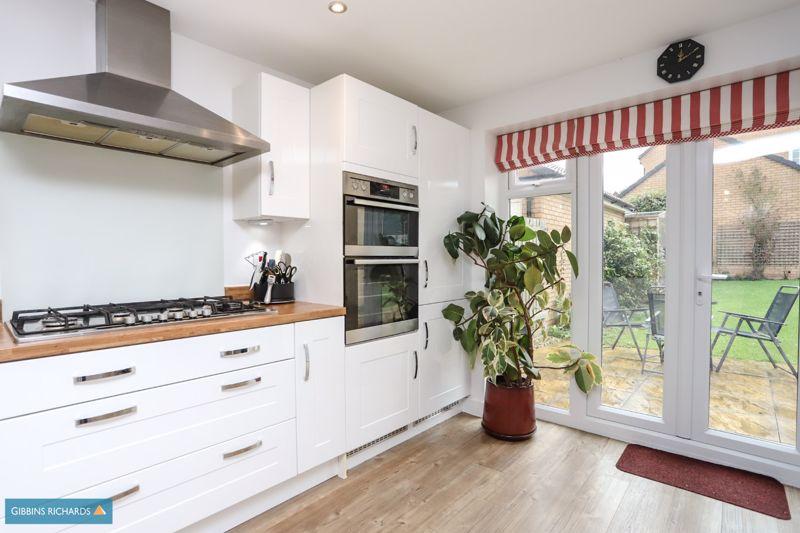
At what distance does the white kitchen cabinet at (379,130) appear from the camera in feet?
7.34

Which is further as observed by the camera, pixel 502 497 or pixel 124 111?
pixel 502 497

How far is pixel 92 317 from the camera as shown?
169cm

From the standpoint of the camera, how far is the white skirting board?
5.78 ft

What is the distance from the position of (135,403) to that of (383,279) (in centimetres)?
139

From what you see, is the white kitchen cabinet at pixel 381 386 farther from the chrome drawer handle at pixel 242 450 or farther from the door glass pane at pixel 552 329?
the door glass pane at pixel 552 329

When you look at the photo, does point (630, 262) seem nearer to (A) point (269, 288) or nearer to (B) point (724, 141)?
(B) point (724, 141)

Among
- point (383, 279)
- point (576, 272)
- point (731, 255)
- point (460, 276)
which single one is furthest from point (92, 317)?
point (731, 255)

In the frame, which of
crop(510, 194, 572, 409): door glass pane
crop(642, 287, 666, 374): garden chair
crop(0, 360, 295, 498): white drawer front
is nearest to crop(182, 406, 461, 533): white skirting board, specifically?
crop(0, 360, 295, 498): white drawer front

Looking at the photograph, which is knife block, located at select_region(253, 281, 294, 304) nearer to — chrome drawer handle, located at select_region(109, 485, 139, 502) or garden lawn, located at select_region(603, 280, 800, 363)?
chrome drawer handle, located at select_region(109, 485, 139, 502)

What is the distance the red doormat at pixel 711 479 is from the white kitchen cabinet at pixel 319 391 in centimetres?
171

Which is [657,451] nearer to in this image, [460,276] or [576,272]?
[576,272]

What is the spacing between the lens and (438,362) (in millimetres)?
2855

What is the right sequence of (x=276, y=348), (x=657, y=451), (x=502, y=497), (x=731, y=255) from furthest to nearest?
(x=657, y=451), (x=731, y=255), (x=502, y=497), (x=276, y=348)

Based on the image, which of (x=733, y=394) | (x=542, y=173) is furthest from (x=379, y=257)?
(x=733, y=394)
